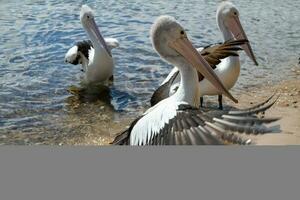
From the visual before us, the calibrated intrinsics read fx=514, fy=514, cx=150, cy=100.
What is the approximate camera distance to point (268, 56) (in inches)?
236

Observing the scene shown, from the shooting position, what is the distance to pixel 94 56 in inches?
216

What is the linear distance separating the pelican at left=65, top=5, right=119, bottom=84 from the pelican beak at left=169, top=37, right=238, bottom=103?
87.5 inches

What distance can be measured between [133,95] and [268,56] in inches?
74.6

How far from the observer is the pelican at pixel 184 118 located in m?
1.97

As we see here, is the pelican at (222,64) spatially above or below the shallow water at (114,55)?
above

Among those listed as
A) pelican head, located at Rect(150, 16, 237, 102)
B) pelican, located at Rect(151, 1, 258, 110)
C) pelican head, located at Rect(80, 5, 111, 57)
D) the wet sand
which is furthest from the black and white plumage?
pelican head, located at Rect(80, 5, 111, 57)

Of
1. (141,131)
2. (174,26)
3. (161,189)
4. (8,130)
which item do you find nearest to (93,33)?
(8,130)

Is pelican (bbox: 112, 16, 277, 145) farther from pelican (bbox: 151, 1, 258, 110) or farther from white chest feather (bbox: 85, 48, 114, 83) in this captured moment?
white chest feather (bbox: 85, 48, 114, 83)

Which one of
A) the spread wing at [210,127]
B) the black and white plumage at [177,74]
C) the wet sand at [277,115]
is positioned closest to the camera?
the spread wing at [210,127]

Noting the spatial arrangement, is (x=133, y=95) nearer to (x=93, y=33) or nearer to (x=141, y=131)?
(x=93, y=33)

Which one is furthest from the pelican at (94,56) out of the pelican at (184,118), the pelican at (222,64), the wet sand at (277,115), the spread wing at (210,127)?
the spread wing at (210,127)

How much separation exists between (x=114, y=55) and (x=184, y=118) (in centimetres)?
390

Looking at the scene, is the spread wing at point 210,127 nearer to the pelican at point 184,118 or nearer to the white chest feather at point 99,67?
the pelican at point 184,118

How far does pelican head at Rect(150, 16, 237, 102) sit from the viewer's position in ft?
10.3
